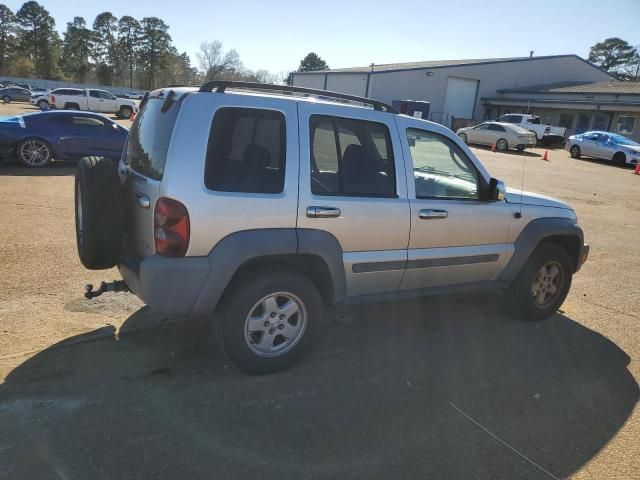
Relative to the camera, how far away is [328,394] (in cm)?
341

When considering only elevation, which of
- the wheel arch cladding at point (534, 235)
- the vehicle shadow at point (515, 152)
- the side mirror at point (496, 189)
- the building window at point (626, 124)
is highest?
the building window at point (626, 124)

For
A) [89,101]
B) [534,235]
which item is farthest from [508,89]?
[534,235]

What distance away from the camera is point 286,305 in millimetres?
3541

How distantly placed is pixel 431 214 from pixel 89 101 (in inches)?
1447

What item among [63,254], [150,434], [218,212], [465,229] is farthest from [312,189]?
[63,254]

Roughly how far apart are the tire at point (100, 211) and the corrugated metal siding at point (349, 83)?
44451mm

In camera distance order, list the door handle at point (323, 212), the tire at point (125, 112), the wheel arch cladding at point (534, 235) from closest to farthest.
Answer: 1. the door handle at point (323, 212)
2. the wheel arch cladding at point (534, 235)
3. the tire at point (125, 112)

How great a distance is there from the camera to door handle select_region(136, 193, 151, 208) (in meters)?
3.18

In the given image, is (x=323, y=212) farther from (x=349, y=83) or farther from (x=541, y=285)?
(x=349, y=83)

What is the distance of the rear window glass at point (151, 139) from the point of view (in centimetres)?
319

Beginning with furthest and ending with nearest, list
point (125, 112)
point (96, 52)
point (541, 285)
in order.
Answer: point (96, 52) < point (125, 112) < point (541, 285)

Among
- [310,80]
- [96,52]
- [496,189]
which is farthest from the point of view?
[96,52]

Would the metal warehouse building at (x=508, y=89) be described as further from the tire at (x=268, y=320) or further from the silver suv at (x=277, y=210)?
the tire at (x=268, y=320)

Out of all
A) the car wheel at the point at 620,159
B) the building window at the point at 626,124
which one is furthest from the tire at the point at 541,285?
the building window at the point at 626,124
